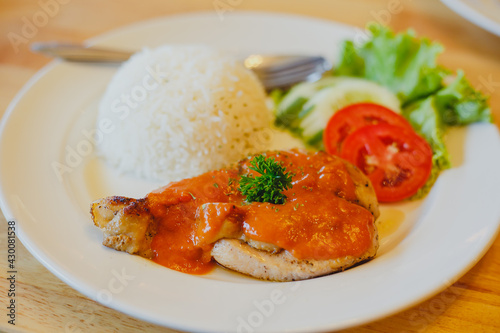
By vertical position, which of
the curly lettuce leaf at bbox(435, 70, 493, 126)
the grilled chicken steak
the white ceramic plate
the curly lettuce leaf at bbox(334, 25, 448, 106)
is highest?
the white ceramic plate

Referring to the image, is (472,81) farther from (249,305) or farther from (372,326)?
(249,305)

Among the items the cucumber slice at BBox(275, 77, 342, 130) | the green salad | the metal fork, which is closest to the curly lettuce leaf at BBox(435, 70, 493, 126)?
the green salad

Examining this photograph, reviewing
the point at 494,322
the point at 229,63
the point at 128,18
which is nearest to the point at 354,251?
the point at 494,322

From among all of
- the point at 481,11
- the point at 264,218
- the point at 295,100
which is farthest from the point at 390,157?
the point at 481,11

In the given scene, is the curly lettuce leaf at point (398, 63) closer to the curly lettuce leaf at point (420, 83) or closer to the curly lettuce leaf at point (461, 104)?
the curly lettuce leaf at point (420, 83)

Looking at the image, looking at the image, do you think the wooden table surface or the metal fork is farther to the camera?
the metal fork

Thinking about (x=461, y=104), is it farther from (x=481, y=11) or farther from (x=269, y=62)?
(x=269, y=62)

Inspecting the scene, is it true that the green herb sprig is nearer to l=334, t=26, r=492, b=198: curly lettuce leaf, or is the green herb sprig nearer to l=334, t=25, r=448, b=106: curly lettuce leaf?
l=334, t=26, r=492, b=198: curly lettuce leaf

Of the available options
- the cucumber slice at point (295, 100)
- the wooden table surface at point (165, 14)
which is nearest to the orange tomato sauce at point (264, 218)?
the wooden table surface at point (165, 14)
